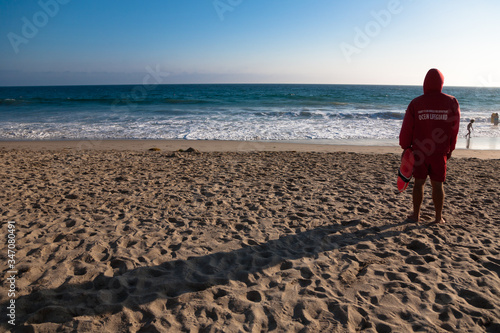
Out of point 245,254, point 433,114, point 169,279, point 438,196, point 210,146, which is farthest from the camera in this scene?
point 210,146

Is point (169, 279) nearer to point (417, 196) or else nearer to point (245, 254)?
point (245, 254)

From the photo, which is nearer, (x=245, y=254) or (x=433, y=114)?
(x=245, y=254)

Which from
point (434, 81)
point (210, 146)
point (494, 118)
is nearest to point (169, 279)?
point (434, 81)

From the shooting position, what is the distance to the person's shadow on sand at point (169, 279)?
2387 millimetres

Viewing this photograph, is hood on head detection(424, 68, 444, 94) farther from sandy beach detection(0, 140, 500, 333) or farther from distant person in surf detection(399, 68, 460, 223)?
sandy beach detection(0, 140, 500, 333)

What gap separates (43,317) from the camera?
90.7 inches

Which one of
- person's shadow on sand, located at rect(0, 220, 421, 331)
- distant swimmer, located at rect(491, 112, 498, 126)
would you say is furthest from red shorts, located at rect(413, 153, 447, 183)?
distant swimmer, located at rect(491, 112, 498, 126)

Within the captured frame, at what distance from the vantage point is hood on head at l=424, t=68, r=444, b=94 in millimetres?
3771

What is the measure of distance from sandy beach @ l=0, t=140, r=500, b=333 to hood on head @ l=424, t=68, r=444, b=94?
5.60 feet

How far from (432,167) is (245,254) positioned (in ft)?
8.11

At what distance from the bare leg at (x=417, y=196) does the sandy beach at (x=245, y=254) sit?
164 millimetres

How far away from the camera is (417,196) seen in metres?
4.07

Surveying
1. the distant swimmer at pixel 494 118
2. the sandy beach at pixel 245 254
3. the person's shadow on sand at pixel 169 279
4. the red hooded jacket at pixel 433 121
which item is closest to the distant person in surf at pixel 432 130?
the red hooded jacket at pixel 433 121

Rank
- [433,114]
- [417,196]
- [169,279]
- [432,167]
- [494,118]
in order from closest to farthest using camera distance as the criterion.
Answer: [169,279], [433,114], [432,167], [417,196], [494,118]
